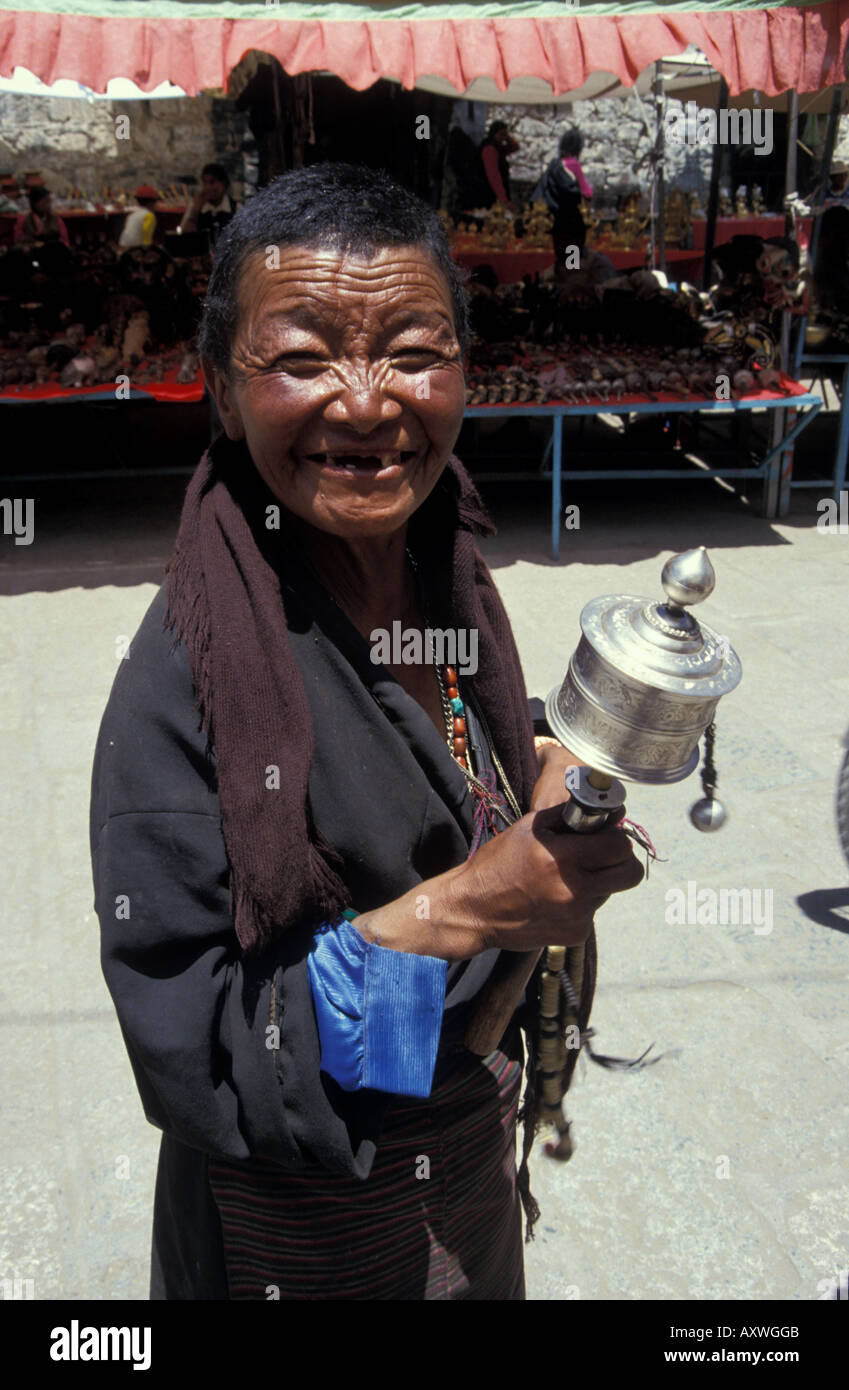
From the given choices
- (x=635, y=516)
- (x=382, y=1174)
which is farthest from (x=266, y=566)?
(x=635, y=516)

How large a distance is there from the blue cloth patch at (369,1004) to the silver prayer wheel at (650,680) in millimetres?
295

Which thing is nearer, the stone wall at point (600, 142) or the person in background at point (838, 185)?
the person in background at point (838, 185)

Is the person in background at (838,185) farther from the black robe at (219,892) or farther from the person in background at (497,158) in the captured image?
the black robe at (219,892)

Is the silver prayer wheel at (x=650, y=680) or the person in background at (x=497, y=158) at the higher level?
the person in background at (x=497, y=158)

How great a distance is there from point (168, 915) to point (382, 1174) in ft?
1.47

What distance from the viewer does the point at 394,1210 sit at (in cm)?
125

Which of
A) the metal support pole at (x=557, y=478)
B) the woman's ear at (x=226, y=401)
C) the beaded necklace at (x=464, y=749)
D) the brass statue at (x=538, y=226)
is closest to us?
the woman's ear at (x=226, y=401)

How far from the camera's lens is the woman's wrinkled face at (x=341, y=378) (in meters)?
1.08

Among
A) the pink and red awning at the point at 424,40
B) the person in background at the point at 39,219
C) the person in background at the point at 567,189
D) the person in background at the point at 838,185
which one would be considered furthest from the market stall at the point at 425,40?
the person in background at the point at 838,185

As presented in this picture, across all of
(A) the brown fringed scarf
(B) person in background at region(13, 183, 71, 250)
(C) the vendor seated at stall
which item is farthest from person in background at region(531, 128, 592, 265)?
(A) the brown fringed scarf

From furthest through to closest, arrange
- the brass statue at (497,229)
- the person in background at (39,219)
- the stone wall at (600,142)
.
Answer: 1. the stone wall at (600,142)
2. the brass statue at (497,229)
3. the person in background at (39,219)

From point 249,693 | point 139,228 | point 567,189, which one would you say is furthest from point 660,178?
point 249,693

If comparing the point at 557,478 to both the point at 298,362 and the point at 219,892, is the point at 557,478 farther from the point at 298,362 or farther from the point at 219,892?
the point at 219,892

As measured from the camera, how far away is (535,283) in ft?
24.5
